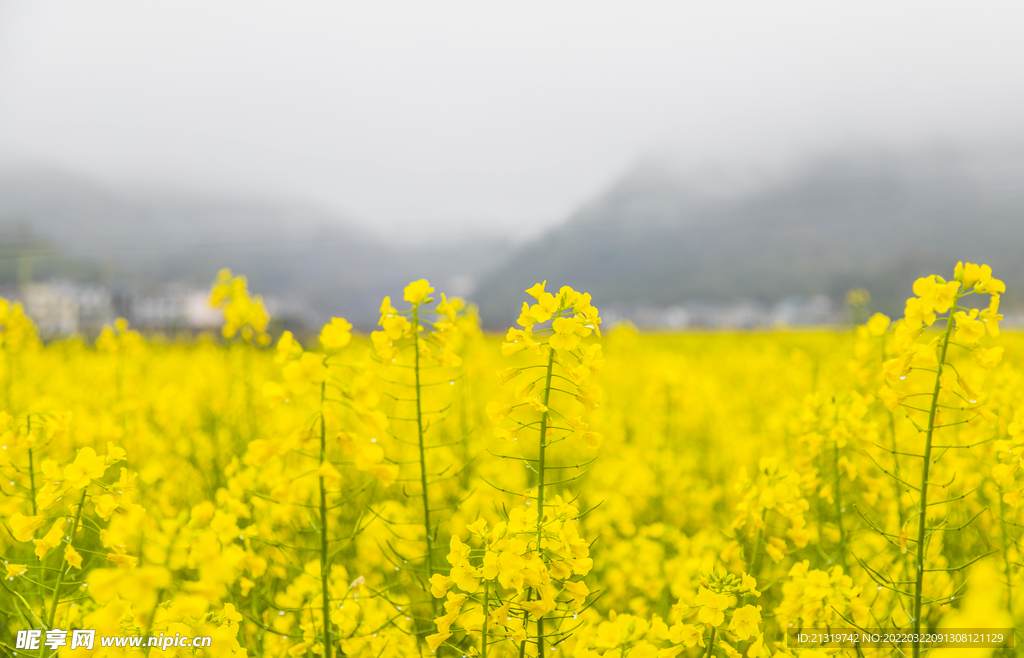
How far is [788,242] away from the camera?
5714 inches

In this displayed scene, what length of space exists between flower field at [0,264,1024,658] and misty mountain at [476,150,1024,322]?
→ 3497cm

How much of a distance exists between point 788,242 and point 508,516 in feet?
538

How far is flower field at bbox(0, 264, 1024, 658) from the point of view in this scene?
1.34m

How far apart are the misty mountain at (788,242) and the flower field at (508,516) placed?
115 ft

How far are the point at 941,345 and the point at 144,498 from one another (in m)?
4.26

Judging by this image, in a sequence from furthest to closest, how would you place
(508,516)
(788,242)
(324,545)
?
(788,242) < (508,516) < (324,545)

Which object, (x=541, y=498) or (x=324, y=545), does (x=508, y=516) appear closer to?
(x=541, y=498)

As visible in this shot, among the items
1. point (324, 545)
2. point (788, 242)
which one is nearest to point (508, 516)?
point (324, 545)

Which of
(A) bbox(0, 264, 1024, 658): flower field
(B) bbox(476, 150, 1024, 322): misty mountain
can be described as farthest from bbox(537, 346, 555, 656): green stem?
(B) bbox(476, 150, 1024, 322): misty mountain

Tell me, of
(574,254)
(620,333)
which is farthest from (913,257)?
(620,333)

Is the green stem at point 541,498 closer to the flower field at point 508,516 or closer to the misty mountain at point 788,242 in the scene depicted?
the flower field at point 508,516

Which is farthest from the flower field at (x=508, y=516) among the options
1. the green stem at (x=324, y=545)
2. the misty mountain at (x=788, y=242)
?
the misty mountain at (x=788, y=242)

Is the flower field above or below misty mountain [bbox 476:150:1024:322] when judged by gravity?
below

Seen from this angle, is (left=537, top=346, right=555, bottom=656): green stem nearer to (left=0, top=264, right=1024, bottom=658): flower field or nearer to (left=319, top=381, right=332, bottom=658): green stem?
(left=0, top=264, right=1024, bottom=658): flower field
